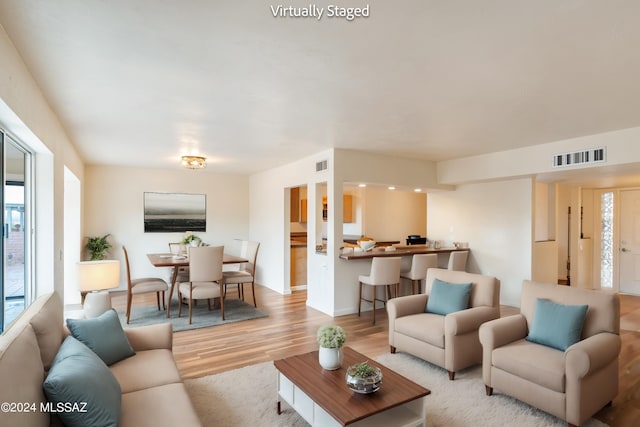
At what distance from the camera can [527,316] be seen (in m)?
3.08

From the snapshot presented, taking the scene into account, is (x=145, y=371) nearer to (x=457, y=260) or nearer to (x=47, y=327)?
(x=47, y=327)

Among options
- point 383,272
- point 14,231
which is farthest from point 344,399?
point 383,272

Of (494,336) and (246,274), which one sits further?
(246,274)

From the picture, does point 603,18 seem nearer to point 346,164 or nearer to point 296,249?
point 346,164

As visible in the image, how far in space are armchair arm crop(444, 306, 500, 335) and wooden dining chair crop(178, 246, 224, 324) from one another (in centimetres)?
314

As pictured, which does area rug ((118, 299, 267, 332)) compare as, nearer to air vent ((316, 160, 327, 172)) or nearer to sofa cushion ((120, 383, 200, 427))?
air vent ((316, 160, 327, 172))

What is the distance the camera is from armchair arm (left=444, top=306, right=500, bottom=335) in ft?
10.2

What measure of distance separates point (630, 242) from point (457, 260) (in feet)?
13.5

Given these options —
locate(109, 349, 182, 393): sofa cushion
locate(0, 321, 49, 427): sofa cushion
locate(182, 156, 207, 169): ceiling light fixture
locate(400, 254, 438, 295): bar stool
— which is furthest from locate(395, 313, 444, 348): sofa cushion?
locate(182, 156, 207, 169): ceiling light fixture

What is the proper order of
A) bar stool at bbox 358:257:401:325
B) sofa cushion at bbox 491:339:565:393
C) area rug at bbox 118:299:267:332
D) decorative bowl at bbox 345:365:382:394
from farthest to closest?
bar stool at bbox 358:257:401:325, area rug at bbox 118:299:267:332, sofa cushion at bbox 491:339:565:393, decorative bowl at bbox 345:365:382:394

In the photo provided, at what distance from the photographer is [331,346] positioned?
7.98 feet

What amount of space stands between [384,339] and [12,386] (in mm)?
3586
